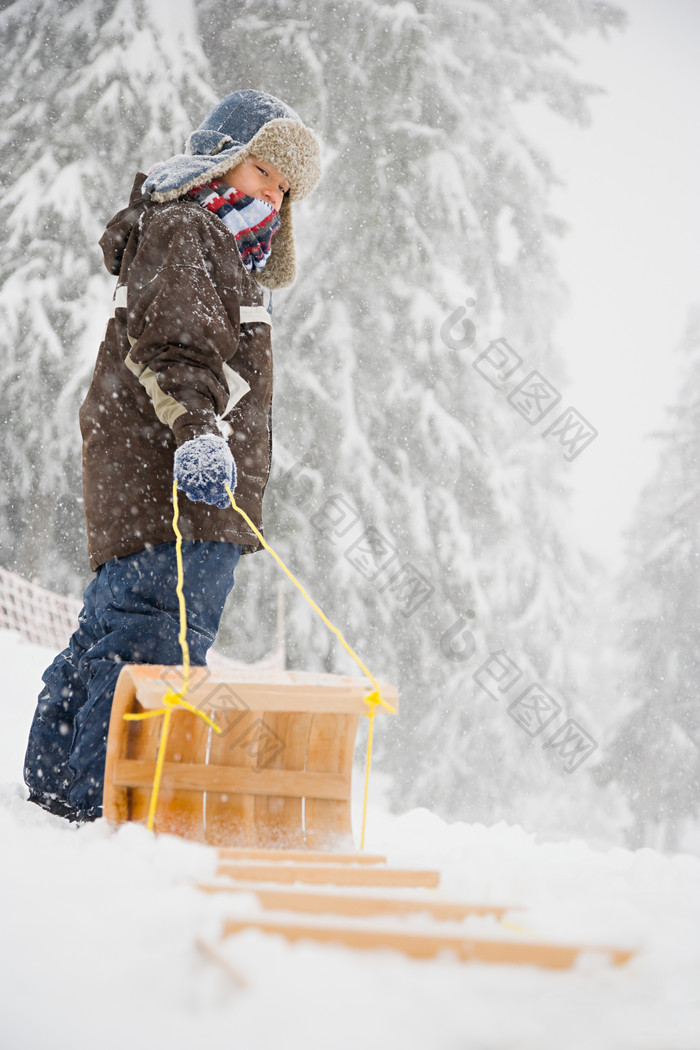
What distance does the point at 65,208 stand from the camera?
7312mm

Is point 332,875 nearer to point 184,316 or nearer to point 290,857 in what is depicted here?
point 290,857

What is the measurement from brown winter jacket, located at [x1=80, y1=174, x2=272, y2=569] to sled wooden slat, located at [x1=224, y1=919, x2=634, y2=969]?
1.07 meters

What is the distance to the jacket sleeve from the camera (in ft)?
5.74

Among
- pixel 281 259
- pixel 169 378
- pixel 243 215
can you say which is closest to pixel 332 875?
pixel 169 378

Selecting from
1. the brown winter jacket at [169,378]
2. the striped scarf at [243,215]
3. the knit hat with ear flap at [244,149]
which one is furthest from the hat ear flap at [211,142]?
the brown winter jacket at [169,378]

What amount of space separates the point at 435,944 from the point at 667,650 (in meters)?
8.33

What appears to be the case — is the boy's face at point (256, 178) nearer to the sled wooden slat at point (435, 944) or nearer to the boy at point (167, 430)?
the boy at point (167, 430)

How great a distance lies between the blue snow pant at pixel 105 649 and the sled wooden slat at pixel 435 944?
1.03 metres

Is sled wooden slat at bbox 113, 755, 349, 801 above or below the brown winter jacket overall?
below

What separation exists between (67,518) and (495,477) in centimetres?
388

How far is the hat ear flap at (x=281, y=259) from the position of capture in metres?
2.47

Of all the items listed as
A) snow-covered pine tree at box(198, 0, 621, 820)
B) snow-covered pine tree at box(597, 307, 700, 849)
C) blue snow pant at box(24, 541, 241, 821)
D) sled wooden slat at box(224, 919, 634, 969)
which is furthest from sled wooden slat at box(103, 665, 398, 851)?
snow-covered pine tree at box(597, 307, 700, 849)

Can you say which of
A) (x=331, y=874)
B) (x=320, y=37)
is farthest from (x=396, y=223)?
(x=331, y=874)

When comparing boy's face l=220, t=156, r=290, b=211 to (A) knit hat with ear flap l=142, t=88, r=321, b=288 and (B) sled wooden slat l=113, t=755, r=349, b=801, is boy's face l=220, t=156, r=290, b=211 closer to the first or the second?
(A) knit hat with ear flap l=142, t=88, r=321, b=288
